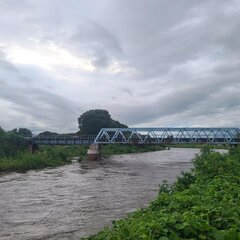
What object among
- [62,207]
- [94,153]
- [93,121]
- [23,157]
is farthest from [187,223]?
[93,121]

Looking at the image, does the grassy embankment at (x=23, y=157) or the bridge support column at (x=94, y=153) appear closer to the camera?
the grassy embankment at (x=23, y=157)

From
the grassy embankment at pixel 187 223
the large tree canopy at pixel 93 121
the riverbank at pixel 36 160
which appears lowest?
the grassy embankment at pixel 187 223

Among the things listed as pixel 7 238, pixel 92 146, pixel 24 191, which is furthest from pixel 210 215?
pixel 92 146

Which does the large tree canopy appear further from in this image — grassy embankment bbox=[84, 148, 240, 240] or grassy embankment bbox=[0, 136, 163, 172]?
grassy embankment bbox=[84, 148, 240, 240]

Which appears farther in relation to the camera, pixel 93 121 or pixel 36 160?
pixel 93 121

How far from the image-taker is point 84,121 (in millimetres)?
128875

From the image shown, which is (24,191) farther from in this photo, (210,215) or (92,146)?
(92,146)

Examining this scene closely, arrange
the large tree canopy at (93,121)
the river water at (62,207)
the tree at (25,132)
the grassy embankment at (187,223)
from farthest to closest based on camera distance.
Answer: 1. the large tree canopy at (93,121)
2. the tree at (25,132)
3. the river water at (62,207)
4. the grassy embankment at (187,223)

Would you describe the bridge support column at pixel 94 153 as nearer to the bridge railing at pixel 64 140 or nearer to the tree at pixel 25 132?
the bridge railing at pixel 64 140

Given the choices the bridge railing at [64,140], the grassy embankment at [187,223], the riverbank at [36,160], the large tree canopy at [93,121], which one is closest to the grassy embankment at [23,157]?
the riverbank at [36,160]

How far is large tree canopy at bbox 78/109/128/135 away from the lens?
127 m

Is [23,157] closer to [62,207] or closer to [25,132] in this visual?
[62,207]

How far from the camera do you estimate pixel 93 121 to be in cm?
12675

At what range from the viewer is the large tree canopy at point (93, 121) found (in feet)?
417
